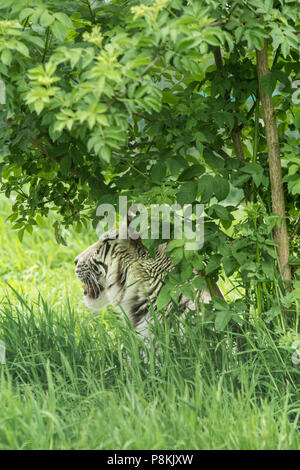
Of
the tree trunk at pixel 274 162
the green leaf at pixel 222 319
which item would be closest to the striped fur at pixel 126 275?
the green leaf at pixel 222 319

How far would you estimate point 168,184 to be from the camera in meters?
3.08

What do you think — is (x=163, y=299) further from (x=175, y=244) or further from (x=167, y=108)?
(x=167, y=108)

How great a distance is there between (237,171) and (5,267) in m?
3.42

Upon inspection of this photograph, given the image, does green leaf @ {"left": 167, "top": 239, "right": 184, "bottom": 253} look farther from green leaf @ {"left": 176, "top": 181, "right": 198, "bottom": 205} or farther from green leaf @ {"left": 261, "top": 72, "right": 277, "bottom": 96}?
green leaf @ {"left": 261, "top": 72, "right": 277, "bottom": 96}

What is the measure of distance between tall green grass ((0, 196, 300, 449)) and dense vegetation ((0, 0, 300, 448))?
11 millimetres

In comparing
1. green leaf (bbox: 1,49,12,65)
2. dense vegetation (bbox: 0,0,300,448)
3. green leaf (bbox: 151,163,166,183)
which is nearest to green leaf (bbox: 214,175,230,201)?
dense vegetation (bbox: 0,0,300,448)

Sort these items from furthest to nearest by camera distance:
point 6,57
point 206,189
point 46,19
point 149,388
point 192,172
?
point 192,172, point 206,189, point 149,388, point 46,19, point 6,57

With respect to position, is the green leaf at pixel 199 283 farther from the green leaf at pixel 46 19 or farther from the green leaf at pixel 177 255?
the green leaf at pixel 46 19

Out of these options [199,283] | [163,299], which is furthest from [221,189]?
[163,299]

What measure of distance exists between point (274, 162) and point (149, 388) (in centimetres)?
119

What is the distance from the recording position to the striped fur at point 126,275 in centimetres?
351

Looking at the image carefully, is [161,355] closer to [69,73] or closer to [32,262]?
[69,73]
